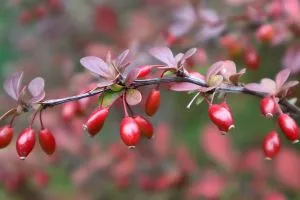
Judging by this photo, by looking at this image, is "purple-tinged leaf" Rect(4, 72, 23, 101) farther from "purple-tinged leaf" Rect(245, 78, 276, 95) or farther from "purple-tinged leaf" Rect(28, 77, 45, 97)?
"purple-tinged leaf" Rect(245, 78, 276, 95)

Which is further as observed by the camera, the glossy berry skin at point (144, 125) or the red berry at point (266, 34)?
the red berry at point (266, 34)

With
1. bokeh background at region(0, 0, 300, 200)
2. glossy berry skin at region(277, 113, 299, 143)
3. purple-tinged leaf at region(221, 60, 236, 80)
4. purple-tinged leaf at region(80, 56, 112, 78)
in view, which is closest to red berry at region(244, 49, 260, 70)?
Result: bokeh background at region(0, 0, 300, 200)

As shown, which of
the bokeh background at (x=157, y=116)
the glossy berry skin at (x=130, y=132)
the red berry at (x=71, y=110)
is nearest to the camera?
the glossy berry skin at (x=130, y=132)

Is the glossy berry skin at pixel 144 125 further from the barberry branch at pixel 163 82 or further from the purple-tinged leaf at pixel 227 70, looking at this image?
the purple-tinged leaf at pixel 227 70

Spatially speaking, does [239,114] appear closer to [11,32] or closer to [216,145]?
[216,145]

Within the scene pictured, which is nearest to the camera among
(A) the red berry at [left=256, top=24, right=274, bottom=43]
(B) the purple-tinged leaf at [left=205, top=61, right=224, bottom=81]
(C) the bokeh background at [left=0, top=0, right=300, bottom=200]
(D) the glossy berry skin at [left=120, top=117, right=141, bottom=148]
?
(D) the glossy berry skin at [left=120, top=117, right=141, bottom=148]

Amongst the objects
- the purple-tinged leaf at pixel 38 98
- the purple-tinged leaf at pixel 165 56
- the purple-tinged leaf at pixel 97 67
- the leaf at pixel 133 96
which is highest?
the purple-tinged leaf at pixel 97 67

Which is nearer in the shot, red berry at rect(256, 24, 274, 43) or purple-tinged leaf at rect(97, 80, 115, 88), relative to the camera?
purple-tinged leaf at rect(97, 80, 115, 88)

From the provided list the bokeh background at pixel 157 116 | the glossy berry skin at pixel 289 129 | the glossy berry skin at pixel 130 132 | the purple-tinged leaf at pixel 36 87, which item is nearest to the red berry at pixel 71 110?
the bokeh background at pixel 157 116

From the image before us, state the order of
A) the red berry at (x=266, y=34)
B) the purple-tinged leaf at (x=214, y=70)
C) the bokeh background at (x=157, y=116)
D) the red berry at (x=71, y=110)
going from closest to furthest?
the purple-tinged leaf at (x=214, y=70) < the red berry at (x=71, y=110) < the red berry at (x=266, y=34) < the bokeh background at (x=157, y=116)
